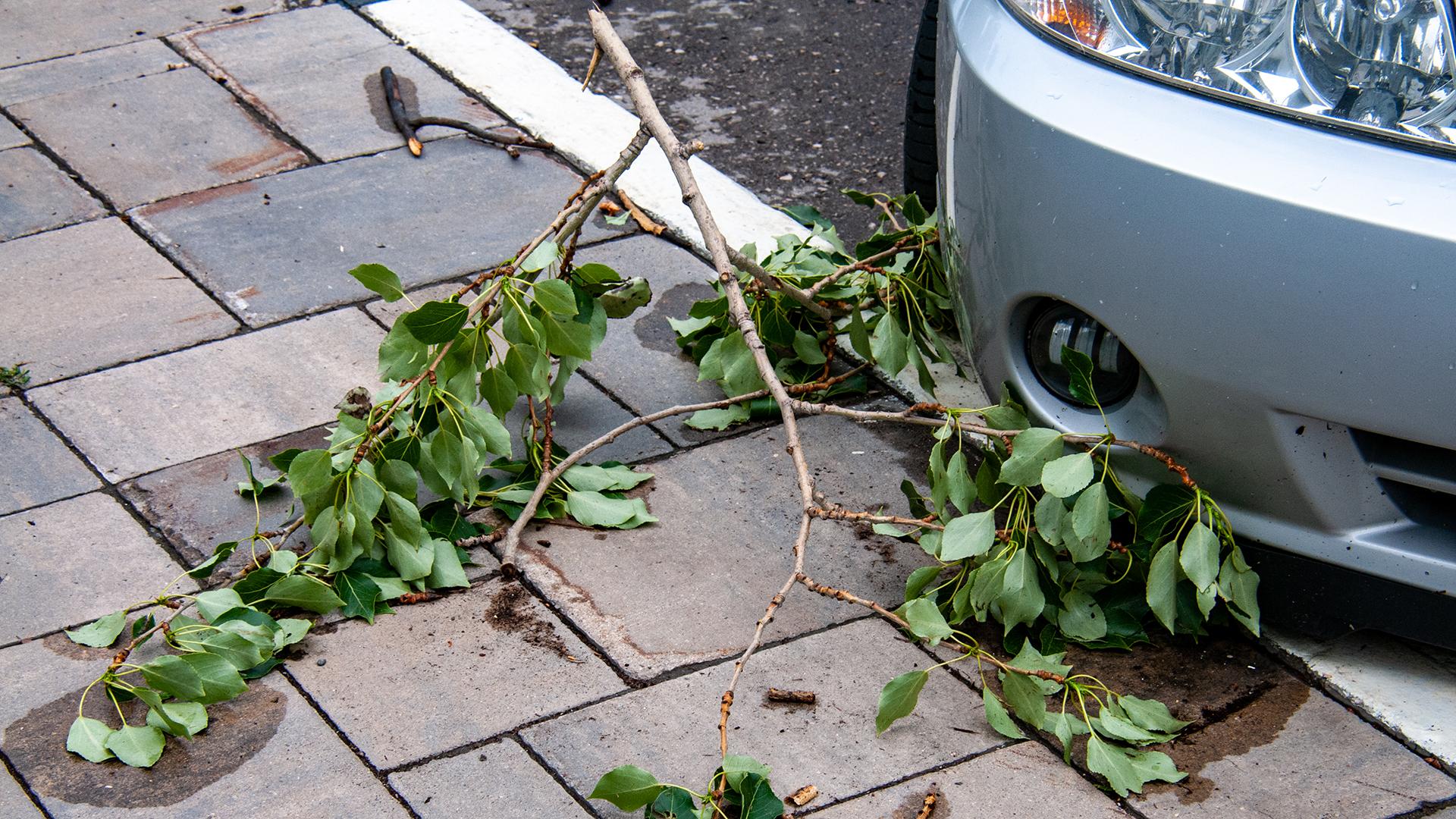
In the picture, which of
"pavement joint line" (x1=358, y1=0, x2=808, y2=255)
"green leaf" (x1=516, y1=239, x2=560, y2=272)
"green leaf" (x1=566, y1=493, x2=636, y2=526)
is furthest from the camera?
Answer: "pavement joint line" (x1=358, y1=0, x2=808, y2=255)

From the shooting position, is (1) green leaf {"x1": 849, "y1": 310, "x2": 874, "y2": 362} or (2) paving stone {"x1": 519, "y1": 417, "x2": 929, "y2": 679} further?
(1) green leaf {"x1": 849, "y1": 310, "x2": 874, "y2": 362}

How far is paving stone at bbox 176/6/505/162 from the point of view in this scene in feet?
15.0

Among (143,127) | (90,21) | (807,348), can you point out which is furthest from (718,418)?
(90,21)

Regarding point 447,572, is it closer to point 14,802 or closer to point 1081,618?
point 14,802

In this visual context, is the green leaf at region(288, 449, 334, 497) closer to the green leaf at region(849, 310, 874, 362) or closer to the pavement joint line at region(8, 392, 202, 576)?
the pavement joint line at region(8, 392, 202, 576)

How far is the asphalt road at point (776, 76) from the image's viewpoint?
4.54m

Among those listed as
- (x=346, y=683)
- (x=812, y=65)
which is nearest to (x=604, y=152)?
(x=812, y=65)

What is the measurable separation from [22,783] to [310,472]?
691mm

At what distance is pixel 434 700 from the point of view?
2.52 metres

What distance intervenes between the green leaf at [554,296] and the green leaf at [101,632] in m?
0.94

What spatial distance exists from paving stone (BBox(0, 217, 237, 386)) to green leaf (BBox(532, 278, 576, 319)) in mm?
1204

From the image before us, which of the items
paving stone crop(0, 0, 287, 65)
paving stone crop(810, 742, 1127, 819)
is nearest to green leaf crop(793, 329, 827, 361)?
paving stone crop(810, 742, 1127, 819)

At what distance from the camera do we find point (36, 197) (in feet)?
13.6

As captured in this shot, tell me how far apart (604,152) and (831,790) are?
2611mm
